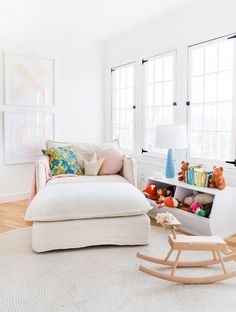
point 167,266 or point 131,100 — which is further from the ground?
point 131,100

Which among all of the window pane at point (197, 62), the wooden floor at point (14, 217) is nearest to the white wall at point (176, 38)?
the window pane at point (197, 62)

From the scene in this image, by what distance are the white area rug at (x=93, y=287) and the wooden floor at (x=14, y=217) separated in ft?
1.95

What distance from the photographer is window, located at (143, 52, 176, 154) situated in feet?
12.2

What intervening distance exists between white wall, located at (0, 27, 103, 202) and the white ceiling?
17 centimetres

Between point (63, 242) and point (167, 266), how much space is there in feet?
2.73

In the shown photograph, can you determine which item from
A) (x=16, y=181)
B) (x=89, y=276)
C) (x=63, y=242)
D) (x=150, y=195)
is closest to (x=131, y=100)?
(x=150, y=195)

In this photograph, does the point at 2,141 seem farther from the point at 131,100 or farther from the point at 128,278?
the point at 128,278

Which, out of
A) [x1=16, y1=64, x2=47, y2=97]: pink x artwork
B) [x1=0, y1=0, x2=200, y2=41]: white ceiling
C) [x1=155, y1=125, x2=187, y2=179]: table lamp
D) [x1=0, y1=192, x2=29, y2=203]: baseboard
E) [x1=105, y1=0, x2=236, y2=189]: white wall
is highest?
[x1=0, y1=0, x2=200, y2=41]: white ceiling

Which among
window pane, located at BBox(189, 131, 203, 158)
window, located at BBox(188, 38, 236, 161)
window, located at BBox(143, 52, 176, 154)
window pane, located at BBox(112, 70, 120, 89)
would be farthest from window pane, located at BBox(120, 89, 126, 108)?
window pane, located at BBox(189, 131, 203, 158)

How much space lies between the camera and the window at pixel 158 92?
3.73 m

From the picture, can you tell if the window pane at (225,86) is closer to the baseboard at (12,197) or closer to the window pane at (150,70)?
the window pane at (150,70)

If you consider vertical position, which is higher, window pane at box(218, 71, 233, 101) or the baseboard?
window pane at box(218, 71, 233, 101)

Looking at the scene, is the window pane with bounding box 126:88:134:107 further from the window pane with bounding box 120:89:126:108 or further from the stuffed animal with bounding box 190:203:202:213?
the stuffed animal with bounding box 190:203:202:213

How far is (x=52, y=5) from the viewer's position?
10.8 ft
